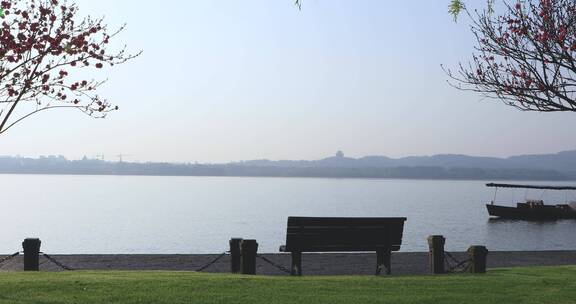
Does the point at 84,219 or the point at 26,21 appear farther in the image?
the point at 84,219

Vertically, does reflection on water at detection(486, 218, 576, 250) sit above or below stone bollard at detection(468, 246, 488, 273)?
below

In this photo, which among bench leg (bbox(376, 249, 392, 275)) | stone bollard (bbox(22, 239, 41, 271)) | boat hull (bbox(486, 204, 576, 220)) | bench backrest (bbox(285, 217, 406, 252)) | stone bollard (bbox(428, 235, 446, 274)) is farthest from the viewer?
boat hull (bbox(486, 204, 576, 220))

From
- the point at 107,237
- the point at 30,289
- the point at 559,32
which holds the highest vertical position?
the point at 559,32

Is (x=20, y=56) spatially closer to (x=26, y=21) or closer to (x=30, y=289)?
(x=26, y=21)

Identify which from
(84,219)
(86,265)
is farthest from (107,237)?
(86,265)

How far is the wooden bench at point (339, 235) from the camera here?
1456 cm

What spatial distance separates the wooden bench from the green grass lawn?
5.42 ft

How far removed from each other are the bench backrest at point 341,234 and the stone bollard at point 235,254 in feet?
4.48

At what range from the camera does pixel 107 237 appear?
73.9 meters

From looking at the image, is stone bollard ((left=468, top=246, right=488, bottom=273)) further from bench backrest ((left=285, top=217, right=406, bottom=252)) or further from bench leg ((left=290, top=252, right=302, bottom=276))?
bench leg ((left=290, top=252, right=302, bottom=276))

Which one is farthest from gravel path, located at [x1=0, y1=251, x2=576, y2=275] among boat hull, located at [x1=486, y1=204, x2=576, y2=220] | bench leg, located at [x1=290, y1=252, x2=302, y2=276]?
boat hull, located at [x1=486, y1=204, x2=576, y2=220]

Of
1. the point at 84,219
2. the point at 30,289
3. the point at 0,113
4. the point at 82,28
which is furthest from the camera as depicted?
the point at 84,219

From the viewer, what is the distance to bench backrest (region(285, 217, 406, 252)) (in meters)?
14.6

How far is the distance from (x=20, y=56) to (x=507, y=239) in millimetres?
68586
